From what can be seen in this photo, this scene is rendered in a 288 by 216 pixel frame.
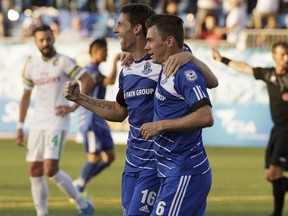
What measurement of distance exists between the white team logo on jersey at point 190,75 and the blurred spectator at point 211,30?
21.0 metres

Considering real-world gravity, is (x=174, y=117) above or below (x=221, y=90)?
above

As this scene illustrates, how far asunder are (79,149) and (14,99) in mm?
2700

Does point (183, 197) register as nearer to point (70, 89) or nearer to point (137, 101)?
point (137, 101)

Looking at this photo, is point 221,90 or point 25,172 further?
point 221,90

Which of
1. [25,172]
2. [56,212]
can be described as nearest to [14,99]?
[25,172]

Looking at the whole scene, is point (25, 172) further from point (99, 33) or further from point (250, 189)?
point (99, 33)

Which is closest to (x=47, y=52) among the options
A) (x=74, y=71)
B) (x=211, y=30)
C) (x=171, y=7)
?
(x=74, y=71)

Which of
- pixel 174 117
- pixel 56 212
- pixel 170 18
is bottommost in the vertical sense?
pixel 56 212

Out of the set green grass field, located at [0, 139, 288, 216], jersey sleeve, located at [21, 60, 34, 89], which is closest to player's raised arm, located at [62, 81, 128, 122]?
jersey sleeve, located at [21, 60, 34, 89]

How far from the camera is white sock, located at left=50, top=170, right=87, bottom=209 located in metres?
13.6

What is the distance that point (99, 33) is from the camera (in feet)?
104

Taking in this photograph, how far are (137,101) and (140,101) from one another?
0.10 feet

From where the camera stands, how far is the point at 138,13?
9.22 m

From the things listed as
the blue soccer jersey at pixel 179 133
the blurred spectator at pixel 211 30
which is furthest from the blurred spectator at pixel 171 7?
the blue soccer jersey at pixel 179 133
